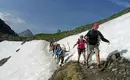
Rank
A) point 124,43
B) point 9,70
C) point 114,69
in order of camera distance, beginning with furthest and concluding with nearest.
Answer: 1. point 9,70
2. point 124,43
3. point 114,69

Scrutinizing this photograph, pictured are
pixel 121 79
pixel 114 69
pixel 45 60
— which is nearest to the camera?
pixel 121 79

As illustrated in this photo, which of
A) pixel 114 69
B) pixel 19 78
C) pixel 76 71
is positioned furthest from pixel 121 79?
pixel 19 78

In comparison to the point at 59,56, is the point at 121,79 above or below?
below

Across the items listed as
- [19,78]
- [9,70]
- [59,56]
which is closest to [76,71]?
[59,56]

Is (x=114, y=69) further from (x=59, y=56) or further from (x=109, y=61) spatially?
(x=59, y=56)

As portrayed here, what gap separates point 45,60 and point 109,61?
15.9 meters

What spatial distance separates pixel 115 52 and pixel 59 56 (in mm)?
10324

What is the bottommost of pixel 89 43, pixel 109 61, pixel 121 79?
pixel 121 79

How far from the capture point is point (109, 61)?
21.6 m

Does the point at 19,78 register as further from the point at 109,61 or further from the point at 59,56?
the point at 109,61

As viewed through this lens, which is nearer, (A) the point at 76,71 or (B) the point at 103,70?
(B) the point at 103,70

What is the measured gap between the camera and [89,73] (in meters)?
20.8

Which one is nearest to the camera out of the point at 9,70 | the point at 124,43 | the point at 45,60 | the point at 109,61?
the point at 109,61

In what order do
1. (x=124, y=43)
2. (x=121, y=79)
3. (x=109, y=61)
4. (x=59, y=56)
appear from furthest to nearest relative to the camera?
1. (x=59, y=56)
2. (x=124, y=43)
3. (x=109, y=61)
4. (x=121, y=79)
